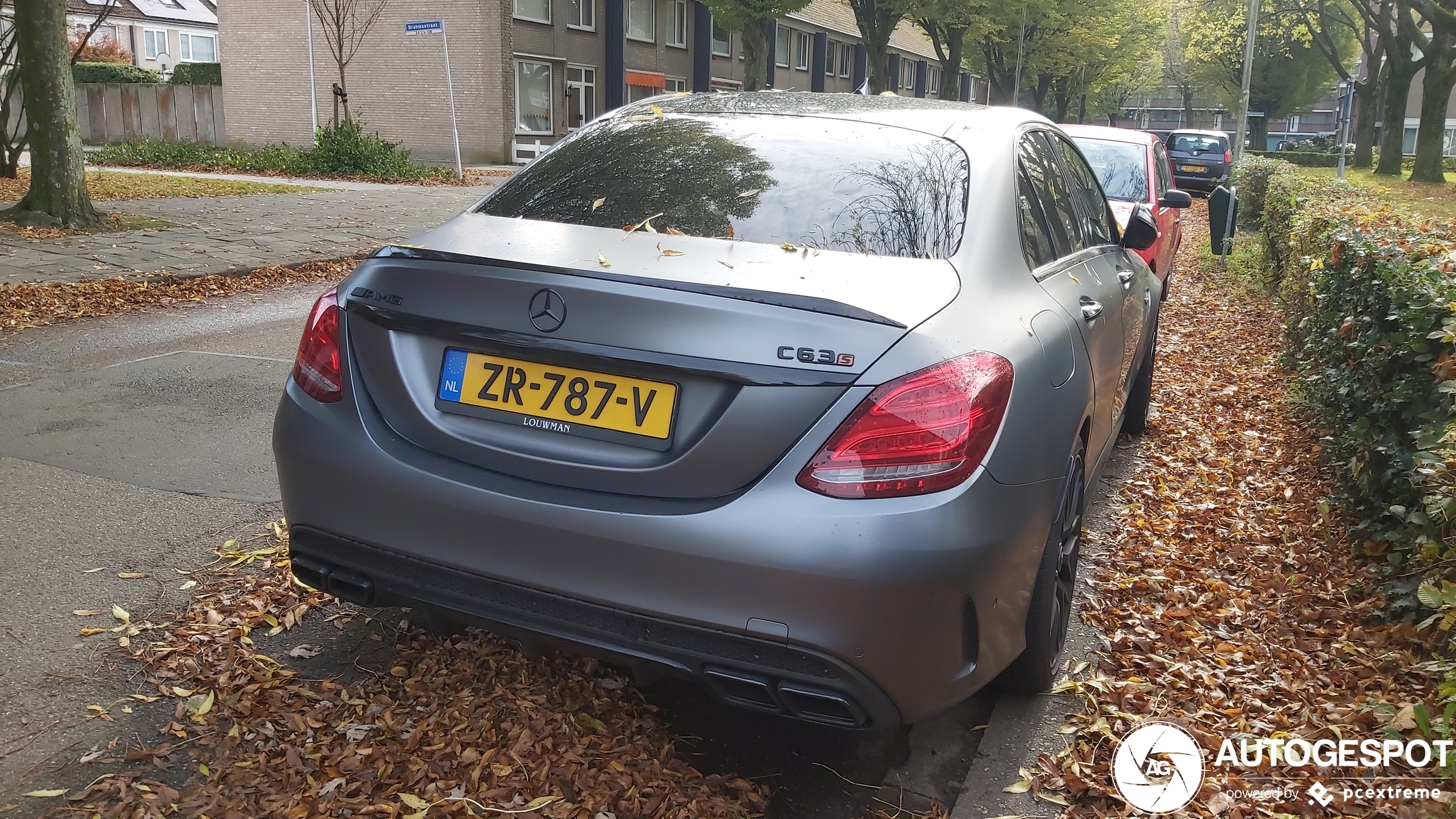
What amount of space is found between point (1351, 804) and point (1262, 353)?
6837 millimetres

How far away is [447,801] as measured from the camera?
2627 mm

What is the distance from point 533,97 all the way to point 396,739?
35.5m

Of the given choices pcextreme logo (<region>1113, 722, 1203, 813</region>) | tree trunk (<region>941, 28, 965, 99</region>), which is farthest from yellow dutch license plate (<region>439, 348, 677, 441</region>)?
tree trunk (<region>941, 28, 965, 99</region>)

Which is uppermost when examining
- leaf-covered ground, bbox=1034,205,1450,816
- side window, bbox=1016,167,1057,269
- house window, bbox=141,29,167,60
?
house window, bbox=141,29,167,60

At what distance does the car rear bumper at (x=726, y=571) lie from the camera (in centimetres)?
229

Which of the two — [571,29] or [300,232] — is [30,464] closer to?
[300,232]

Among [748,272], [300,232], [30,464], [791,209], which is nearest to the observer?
[748,272]

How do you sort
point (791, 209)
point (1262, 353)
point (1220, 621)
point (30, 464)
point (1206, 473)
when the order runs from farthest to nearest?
point (1262, 353)
point (1206, 473)
point (30, 464)
point (1220, 621)
point (791, 209)

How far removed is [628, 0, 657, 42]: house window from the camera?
40.2 m

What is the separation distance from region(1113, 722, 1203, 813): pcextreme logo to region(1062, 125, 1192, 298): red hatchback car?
7493mm

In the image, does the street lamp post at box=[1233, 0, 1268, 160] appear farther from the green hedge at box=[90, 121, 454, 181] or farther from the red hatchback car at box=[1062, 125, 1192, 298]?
the green hedge at box=[90, 121, 454, 181]

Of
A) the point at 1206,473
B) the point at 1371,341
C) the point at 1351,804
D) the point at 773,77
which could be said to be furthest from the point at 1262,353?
the point at 773,77

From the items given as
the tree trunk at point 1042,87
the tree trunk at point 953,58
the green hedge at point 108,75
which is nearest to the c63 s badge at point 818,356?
the tree trunk at point 953,58

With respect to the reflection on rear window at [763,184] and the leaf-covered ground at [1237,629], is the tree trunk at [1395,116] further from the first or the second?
the reflection on rear window at [763,184]
